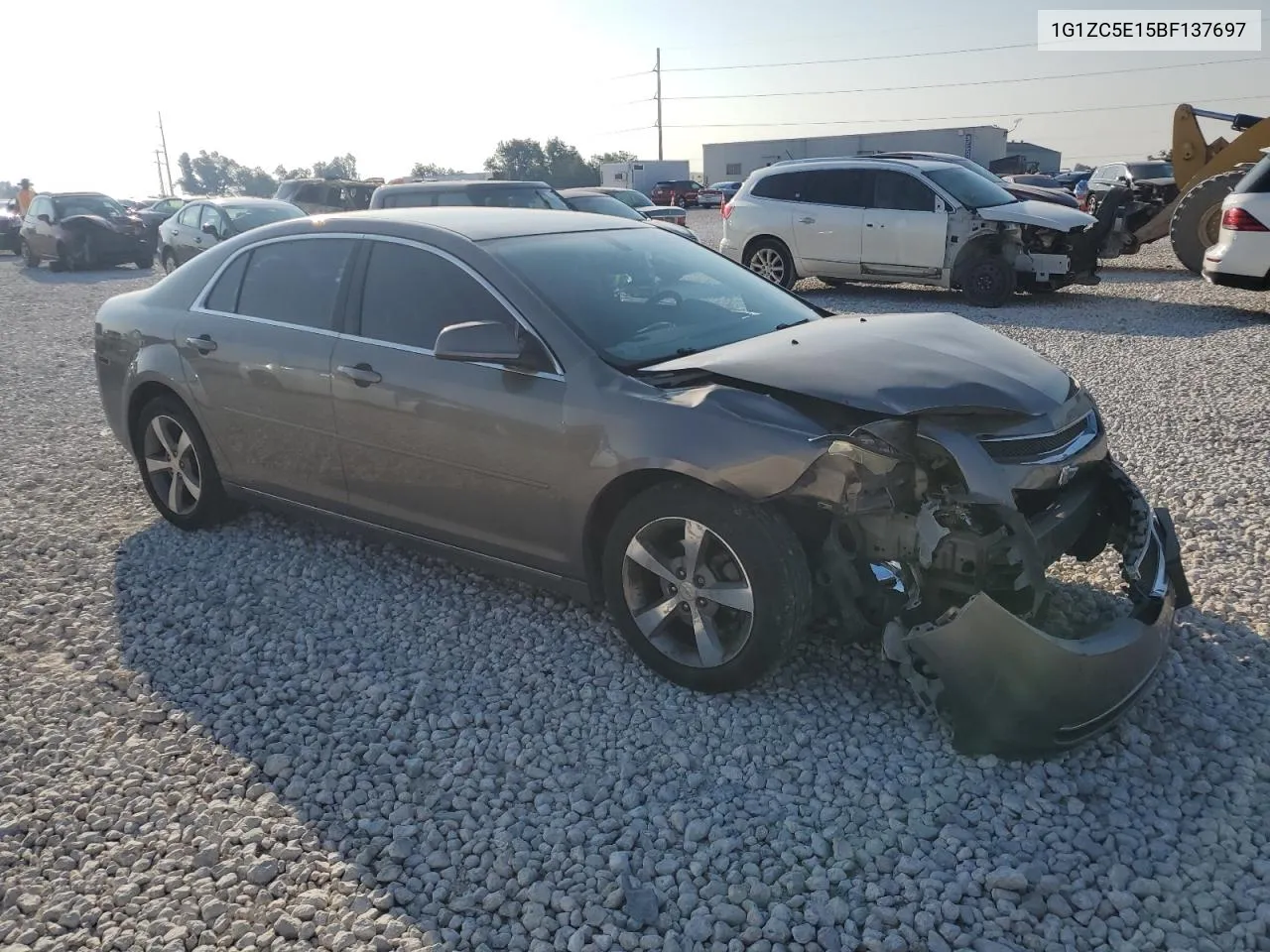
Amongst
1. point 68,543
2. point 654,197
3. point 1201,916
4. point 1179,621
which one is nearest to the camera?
point 1201,916

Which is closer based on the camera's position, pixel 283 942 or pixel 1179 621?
pixel 283 942

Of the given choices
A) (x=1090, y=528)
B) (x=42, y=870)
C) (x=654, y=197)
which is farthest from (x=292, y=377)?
(x=654, y=197)

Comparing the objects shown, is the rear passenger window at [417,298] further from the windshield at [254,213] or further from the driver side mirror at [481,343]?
the windshield at [254,213]

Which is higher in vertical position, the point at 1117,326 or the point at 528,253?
the point at 528,253

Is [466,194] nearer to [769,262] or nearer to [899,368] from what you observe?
[769,262]

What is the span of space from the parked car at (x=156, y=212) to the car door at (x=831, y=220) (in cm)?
1599

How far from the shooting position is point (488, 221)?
4.55m

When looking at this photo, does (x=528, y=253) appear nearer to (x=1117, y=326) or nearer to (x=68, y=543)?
(x=68, y=543)

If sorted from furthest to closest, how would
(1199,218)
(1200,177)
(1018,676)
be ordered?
(1200,177) → (1199,218) → (1018,676)

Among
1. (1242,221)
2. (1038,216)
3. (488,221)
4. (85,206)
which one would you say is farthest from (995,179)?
(85,206)

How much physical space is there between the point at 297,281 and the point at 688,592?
8.32 feet

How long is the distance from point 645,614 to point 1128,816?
65.4 inches

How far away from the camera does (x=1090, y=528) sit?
3.72 metres

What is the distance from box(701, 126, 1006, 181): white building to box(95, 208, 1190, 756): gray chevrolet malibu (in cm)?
2987
